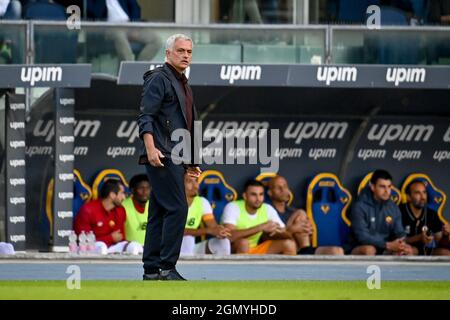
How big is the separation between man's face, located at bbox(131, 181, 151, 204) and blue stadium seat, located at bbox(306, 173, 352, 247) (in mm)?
2382

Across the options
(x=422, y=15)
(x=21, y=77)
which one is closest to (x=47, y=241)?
(x=21, y=77)

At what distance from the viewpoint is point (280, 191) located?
67.8 ft

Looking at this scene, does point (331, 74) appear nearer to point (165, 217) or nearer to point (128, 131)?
point (128, 131)

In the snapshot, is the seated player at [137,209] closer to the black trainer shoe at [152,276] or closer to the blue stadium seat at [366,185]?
the blue stadium seat at [366,185]

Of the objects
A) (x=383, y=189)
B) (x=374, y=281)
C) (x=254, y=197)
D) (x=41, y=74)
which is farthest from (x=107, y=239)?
(x=374, y=281)

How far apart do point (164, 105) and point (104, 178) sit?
791 cm

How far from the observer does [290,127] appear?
71.1 feet

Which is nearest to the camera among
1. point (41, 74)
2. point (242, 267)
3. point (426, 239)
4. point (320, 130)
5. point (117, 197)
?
point (242, 267)

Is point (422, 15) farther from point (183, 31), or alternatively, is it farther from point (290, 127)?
point (183, 31)

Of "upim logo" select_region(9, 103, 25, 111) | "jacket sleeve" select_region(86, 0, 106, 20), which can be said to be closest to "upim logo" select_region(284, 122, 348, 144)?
"jacket sleeve" select_region(86, 0, 106, 20)

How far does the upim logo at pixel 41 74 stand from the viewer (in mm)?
19125

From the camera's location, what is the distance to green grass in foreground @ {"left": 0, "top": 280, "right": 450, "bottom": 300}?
1143 cm

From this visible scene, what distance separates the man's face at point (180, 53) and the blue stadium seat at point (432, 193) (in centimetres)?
904

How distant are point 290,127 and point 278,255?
9.97 ft
